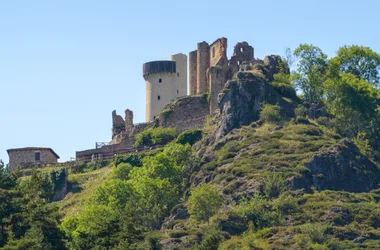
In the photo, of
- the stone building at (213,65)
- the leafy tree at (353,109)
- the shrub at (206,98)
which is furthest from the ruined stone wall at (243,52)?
the leafy tree at (353,109)

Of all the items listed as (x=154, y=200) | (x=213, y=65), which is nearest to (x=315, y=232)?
(x=154, y=200)

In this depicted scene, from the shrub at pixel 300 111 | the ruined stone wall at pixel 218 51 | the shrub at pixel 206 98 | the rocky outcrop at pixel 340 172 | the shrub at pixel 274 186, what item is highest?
the ruined stone wall at pixel 218 51

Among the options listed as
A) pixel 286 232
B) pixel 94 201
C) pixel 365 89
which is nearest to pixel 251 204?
pixel 286 232

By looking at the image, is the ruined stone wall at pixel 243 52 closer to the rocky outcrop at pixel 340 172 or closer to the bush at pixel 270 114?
the bush at pixel 270 114

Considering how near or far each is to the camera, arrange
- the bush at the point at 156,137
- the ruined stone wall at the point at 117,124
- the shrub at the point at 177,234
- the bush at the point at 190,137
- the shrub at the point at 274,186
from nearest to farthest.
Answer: the shrub at the point at 177,234 → the shrub at the point at 274,186 → the bush at the point at 190,137 → the bush at the point at 156,137 → the ruined stone wall at the point at 117,124

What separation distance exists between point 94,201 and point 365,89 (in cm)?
3010

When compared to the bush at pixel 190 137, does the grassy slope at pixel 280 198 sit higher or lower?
lower

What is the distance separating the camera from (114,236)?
325ft

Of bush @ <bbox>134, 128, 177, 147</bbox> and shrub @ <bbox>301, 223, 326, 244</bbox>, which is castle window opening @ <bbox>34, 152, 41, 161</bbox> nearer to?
→ bush @ <bbox>134, 128, 177, 147</bbox>

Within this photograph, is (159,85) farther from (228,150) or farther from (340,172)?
(340,172)

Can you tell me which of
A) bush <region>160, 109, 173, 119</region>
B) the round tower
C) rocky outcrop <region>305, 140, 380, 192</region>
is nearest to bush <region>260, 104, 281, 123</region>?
rocky outcrop <region>305, 140, 380, 192</region>

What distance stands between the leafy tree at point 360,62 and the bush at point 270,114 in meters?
16.5

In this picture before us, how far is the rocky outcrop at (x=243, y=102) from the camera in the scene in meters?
131

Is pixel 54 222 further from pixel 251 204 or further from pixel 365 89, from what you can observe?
pixel 365 89
